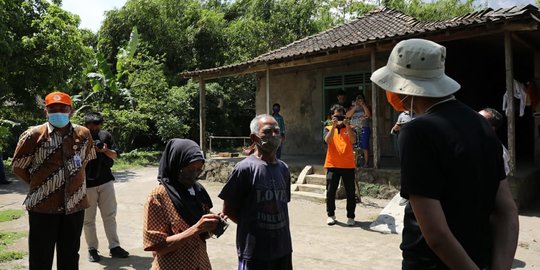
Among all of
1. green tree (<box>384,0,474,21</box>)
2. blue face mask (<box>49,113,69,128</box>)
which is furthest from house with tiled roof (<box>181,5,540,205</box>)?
green tree (<box>384,0,474,21</box>)

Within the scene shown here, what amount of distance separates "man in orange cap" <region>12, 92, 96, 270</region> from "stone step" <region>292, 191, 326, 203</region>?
18.9 ft

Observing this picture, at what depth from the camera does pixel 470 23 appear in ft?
22.6

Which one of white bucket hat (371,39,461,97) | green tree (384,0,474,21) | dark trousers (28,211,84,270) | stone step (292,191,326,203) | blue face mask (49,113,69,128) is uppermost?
green tree (384,0,474,21)

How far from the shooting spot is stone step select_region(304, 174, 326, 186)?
375 inches

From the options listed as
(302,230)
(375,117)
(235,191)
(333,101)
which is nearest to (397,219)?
(302,230)

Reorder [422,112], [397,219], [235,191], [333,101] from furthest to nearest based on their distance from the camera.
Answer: [333,101], [397,219], [235,191], [422,112]

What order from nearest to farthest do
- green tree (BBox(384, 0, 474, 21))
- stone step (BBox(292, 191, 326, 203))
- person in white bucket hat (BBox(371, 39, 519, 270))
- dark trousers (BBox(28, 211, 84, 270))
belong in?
person in white bucket hat (BBox(371, 39, 519, 270))
dark trousers (BBox(28, 211, 84, 270))
stone step (BBox(292, 191, 326, 203))
green tree (BBox(384, 0, 474, 21))

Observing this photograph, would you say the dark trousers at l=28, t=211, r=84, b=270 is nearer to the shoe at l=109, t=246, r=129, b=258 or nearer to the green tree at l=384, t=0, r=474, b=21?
the shoe at l=109, t=246, r=129, b=258

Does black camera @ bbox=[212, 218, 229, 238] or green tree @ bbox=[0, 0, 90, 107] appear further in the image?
green tree @ bbox=[0, 0, 90, 107]

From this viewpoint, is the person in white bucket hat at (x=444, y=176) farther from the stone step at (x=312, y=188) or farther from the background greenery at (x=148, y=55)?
the background greenery at (x=148, y=55)

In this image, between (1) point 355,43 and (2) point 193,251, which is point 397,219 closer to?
(1) point 355,43

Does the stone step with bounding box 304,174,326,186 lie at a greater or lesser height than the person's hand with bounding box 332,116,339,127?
lesser

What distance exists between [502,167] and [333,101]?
1094 centimetres

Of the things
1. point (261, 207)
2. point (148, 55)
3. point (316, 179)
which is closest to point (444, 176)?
point (261, 207)
